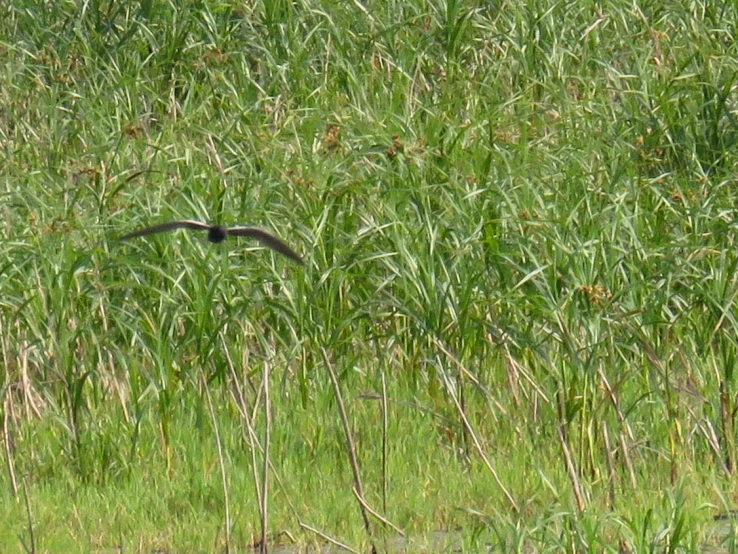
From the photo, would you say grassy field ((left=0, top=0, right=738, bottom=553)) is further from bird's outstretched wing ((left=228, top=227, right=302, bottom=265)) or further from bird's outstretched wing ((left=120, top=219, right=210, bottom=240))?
bird's outstretched wing ((left=120, top=219, right=210, bottom=240))

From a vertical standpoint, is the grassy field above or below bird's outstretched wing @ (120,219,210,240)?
below

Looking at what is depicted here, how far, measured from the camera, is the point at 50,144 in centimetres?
712

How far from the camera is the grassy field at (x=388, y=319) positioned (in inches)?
159

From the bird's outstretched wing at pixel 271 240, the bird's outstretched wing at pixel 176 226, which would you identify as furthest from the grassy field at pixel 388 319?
the bird's outstretched wing at pixel 176 226

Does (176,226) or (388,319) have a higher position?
(176,226)

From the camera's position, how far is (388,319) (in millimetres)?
5223

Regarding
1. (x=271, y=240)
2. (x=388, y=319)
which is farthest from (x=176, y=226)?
(x=388, y=319)

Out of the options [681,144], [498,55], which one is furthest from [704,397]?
[498,55]

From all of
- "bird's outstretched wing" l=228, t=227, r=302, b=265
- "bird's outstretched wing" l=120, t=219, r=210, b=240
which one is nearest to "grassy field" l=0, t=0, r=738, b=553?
"bird's outstretched wing" l=228, t=227, r=302, b=265

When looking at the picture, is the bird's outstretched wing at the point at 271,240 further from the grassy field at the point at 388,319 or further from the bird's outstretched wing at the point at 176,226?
the grassy field at the point at 388,319

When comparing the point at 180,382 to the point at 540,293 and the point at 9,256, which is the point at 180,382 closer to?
the point at 9,256

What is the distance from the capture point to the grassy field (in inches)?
159

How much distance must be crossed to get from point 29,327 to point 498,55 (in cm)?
368

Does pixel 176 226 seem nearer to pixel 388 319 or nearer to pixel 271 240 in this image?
pixel 271 240
